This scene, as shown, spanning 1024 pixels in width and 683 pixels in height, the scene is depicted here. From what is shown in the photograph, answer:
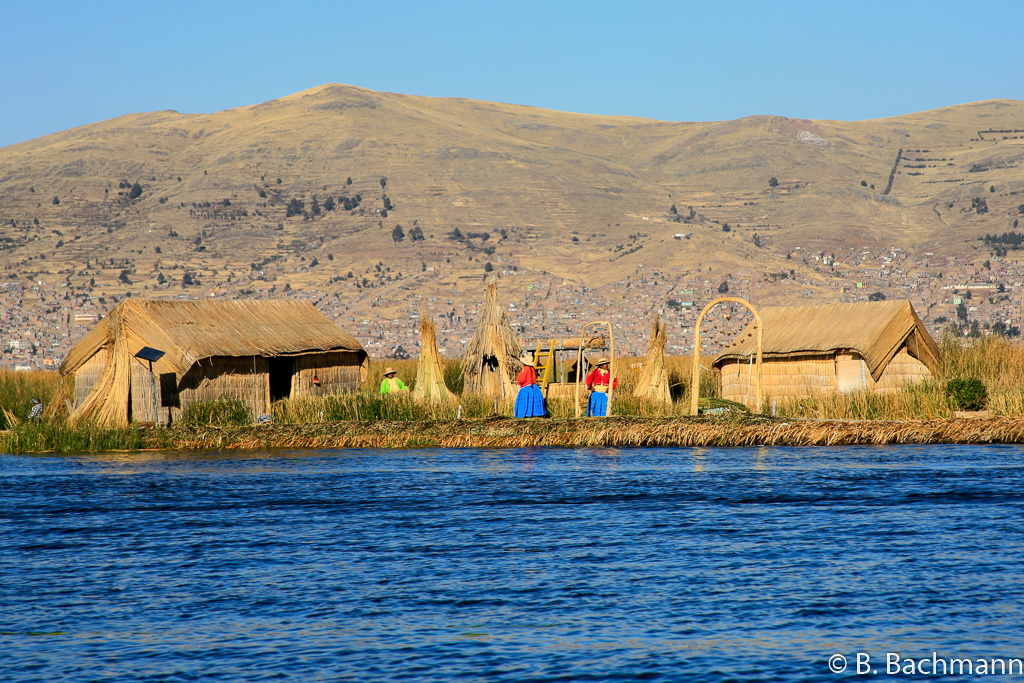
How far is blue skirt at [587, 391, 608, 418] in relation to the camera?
2356cm

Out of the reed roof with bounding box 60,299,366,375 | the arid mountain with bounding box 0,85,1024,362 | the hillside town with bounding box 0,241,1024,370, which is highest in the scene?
the arid mountain with bounding box 0,85,1024,362

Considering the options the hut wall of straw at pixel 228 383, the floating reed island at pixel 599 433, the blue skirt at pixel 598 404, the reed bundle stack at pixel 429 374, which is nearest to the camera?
the floating reed island at pixel 599 433

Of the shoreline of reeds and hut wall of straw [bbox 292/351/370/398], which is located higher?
hut wall of straw [bbox 292/351/370/398]

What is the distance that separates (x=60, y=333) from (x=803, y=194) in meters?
61.4

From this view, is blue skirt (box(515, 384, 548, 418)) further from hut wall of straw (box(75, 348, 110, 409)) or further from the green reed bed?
hut wall of straw (box(75, 348, 110, 409))

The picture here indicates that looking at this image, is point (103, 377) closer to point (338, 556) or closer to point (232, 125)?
point (338, 556)

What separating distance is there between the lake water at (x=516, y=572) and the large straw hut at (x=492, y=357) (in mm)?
9599

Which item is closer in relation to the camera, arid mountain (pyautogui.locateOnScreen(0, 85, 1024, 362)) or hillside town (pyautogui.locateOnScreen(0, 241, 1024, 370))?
hillside town (pyautogui.locateOnScreen(0, 241, 1024, 370))

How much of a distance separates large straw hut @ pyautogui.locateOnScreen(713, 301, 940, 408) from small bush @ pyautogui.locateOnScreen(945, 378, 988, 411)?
259 centimetres

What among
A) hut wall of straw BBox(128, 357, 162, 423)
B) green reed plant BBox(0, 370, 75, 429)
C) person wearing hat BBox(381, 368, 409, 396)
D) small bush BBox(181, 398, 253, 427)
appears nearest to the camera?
small bush BBox(181, 398, 253, 427)

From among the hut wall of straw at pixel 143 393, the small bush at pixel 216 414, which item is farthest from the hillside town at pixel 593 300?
the hut wall of straw at pixel 143 393

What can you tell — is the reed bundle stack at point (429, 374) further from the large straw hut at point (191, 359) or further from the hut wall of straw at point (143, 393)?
the hut wall of straw at point (143, 393)

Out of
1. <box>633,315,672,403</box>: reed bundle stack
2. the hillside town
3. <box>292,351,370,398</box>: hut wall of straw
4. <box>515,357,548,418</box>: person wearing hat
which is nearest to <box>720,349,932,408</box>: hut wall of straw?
<box>633,315,672,403</box>: reed bundle stack

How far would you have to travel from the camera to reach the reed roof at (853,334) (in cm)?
2692
